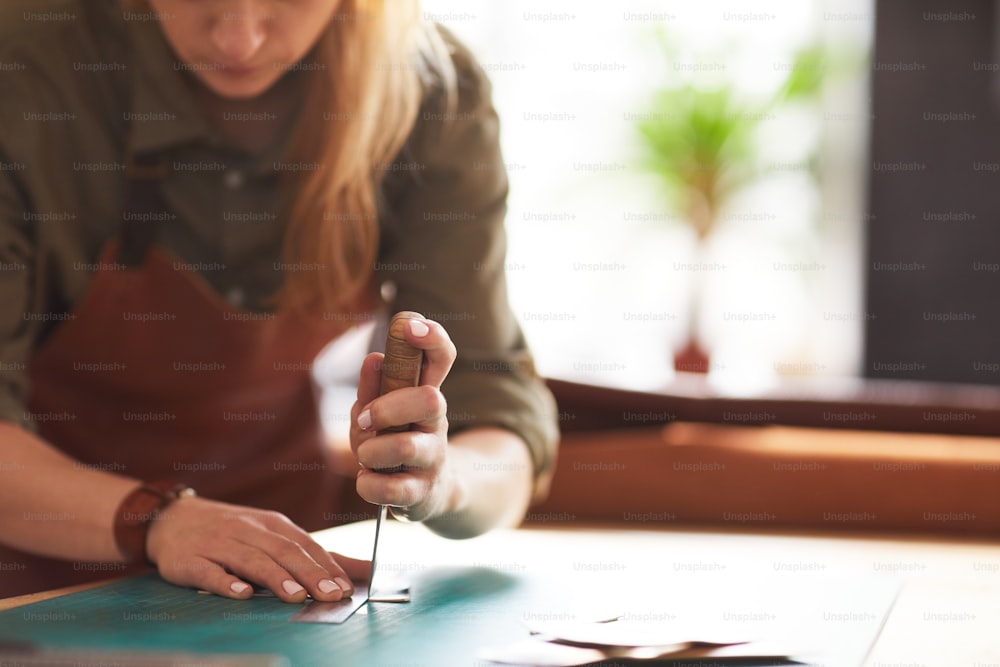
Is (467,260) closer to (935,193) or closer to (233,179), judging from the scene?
(233,179)

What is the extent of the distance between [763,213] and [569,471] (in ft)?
14.7

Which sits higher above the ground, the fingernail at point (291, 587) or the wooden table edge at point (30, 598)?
the fingernail at point (291, 587)

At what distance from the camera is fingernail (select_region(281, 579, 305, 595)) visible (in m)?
0.99

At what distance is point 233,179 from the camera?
4.82ft

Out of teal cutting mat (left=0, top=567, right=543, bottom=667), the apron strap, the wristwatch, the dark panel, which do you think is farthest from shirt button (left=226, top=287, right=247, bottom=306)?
the dark panel

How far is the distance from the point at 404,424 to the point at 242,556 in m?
0.20

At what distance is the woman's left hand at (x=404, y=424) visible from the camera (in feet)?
3.18

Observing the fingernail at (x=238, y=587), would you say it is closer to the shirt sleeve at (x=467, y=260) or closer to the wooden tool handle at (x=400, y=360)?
the wooden tool handle at (x=400, y=360)

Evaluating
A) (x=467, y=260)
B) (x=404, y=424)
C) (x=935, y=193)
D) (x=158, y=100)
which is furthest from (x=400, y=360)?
(x=935, y=193)

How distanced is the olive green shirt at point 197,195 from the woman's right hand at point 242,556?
1.13ft

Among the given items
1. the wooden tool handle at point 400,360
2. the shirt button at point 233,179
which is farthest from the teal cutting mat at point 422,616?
the shirt button at point 233,179

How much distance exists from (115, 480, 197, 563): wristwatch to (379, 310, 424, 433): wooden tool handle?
0.29m

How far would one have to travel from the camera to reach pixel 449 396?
1.46 meters

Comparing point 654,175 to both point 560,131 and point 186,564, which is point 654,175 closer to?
point 560,131
